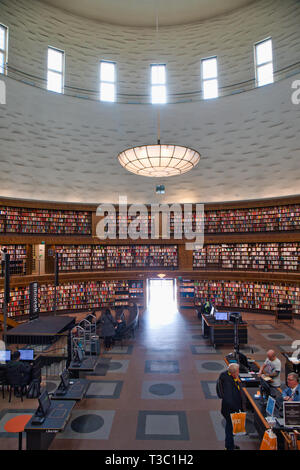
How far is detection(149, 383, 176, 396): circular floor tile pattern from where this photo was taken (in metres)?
6.46

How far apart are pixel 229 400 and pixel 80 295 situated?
37.2 ft

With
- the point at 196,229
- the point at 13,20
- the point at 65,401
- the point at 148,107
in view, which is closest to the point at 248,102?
the point at 148,107

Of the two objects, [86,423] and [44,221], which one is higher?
[44,221]

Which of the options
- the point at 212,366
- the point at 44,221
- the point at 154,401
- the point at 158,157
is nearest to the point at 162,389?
the point at 154,401

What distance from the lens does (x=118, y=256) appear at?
15969mm

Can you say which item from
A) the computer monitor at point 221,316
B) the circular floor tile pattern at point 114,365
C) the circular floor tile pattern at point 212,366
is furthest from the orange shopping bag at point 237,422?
the computer monitor at point 221,316

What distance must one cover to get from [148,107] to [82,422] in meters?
13.7

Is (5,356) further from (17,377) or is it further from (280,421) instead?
(280,421)

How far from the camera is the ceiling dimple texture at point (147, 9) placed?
552 inches

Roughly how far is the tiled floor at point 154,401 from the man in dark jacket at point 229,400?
0.37 metres

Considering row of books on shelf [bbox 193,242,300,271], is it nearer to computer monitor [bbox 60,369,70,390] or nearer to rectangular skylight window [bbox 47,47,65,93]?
rectangular skylight window [bbox 47,47,65,93]

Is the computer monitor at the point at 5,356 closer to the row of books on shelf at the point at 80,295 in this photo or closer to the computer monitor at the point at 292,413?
the computer monitor at the point at 292,413

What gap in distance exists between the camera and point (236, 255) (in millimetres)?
15219
